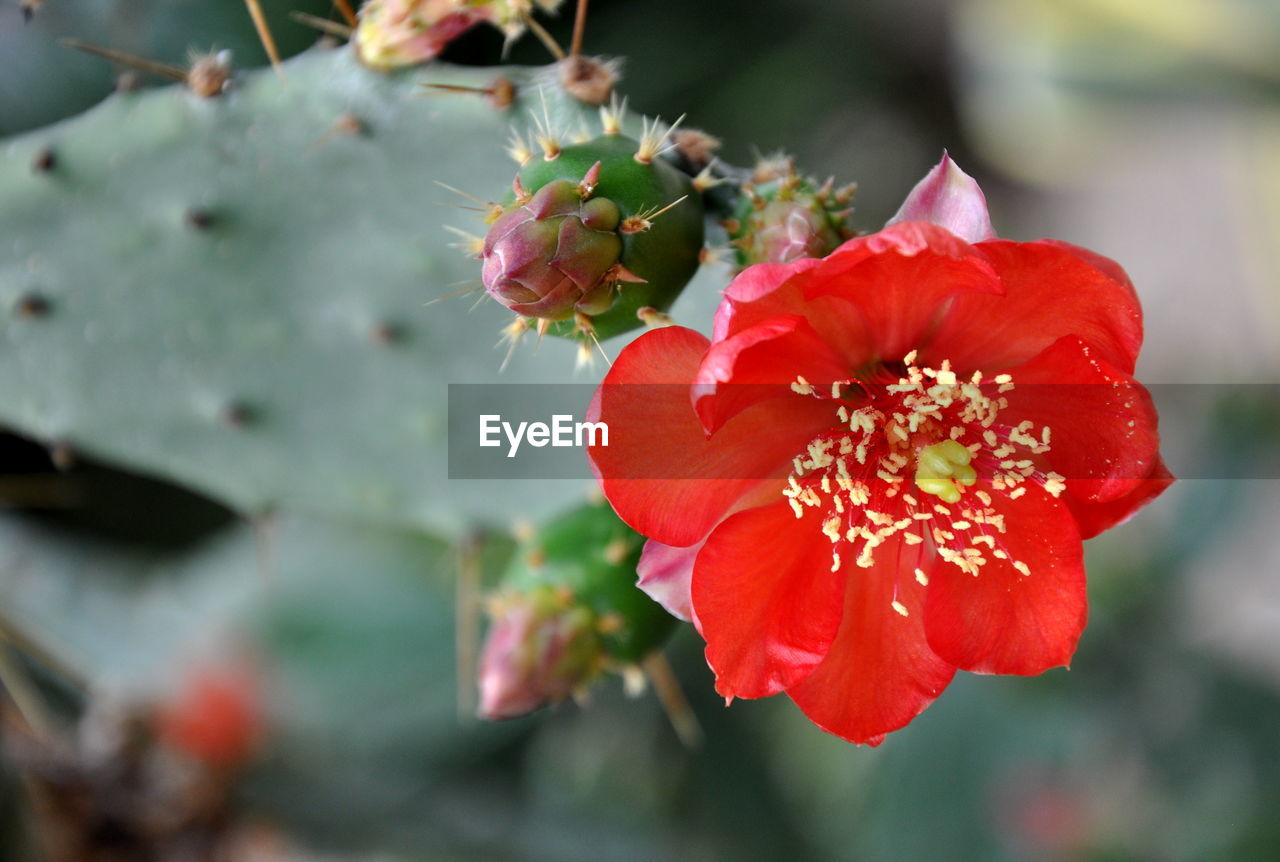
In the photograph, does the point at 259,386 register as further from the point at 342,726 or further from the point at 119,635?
the point at 119,635

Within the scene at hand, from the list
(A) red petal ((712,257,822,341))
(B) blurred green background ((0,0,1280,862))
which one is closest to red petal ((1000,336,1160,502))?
(A) red petal ((712,257,822,341))

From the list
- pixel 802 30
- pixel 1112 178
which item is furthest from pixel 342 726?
pixel 1112 178

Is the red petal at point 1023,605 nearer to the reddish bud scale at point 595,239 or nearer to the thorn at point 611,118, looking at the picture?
the reddish bud scale at point 595,239

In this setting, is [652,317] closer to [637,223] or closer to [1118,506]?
[637,223]

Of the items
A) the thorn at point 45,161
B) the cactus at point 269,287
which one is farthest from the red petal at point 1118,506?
the thorn at point 45,161

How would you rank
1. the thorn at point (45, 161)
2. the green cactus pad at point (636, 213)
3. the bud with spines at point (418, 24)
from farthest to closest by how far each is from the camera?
the thorn at point (45, 161) → the bud with spines at point (418, 24) → the green cactus pad at point (636, 213)
